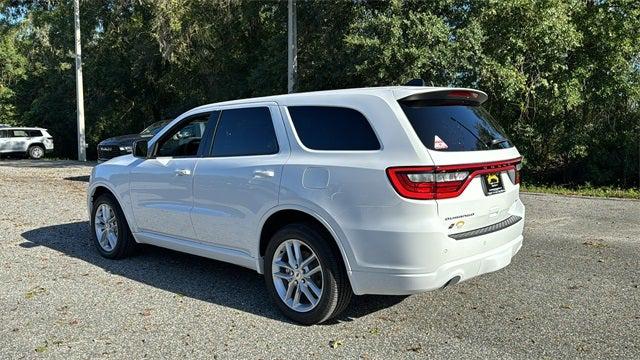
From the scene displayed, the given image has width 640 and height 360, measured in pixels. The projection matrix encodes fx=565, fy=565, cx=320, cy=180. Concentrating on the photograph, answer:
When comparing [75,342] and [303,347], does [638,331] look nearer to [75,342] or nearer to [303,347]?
[303,347]

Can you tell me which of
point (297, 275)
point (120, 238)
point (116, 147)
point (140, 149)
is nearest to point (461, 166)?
point (297, 275)

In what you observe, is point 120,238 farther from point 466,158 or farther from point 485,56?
point 485,56

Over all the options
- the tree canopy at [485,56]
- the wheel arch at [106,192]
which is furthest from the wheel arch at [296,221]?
the tree canopy at [485,56]

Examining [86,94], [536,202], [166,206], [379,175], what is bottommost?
[536,202]

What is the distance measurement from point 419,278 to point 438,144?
95 cm

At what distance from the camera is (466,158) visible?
4023mm

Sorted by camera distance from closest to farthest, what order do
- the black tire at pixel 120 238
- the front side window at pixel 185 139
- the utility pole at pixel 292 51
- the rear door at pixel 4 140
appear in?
the front side window at pixel 185 139 < the black tire at pixel 120 238 < the utility pole at pixel 292 51 < the rear door at pixel 4 140

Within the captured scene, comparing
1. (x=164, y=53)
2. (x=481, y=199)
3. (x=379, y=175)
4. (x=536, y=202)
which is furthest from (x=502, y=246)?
(x=164, y=53)

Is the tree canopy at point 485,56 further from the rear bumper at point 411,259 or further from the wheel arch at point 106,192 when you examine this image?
the rear bumper at point 411,259

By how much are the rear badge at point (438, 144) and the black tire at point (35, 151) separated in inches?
1193

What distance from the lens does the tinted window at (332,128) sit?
414 cm

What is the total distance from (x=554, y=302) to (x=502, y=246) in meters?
0.98

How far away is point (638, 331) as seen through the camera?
4238 mm

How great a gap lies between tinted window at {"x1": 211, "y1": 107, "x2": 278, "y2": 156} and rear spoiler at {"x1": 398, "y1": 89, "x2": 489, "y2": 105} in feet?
4.03
